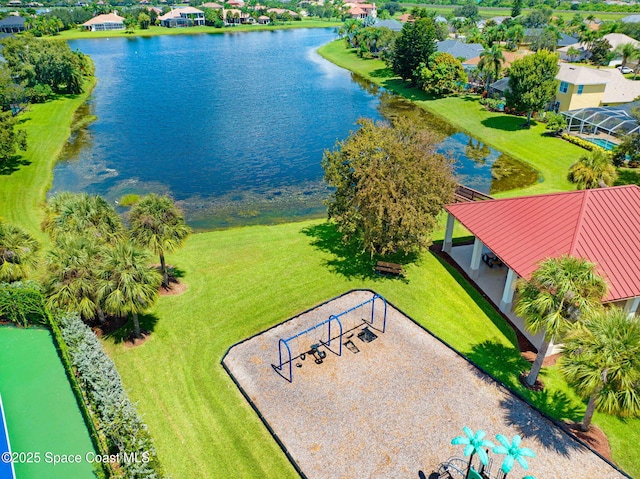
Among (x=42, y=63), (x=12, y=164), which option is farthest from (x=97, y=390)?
(x=42, y=63)

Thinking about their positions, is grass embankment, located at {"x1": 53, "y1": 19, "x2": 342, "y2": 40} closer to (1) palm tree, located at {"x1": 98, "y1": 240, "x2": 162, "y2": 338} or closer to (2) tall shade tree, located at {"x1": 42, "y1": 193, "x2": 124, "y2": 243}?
(2) tall shade tree, located at {"x1": 42, "y1": 193, "x2": 124, "y2": 243}

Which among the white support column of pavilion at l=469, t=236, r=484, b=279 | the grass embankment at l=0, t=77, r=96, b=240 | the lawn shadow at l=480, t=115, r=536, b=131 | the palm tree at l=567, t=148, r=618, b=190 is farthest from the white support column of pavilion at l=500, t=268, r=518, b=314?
the lawn shadow at l=480, t=115, r=536, b=131

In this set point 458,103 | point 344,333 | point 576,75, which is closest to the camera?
point 344,333

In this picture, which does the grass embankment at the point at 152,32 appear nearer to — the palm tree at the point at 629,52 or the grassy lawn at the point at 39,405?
the palm tree at the point at 629,52

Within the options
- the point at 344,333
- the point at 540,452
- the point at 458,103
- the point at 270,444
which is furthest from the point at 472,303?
the point at 458,103

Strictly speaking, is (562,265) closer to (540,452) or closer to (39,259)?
(540,452)

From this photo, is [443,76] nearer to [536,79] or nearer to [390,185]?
[536,79]
